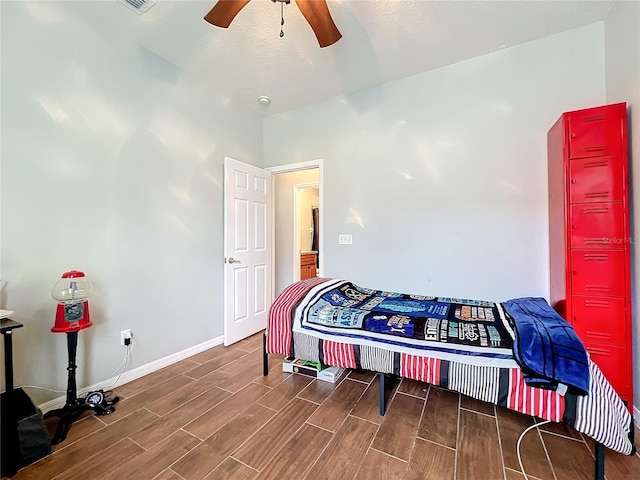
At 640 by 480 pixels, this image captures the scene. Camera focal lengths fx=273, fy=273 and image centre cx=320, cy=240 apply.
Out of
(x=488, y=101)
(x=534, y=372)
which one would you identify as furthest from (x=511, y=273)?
(x=488, y=101)

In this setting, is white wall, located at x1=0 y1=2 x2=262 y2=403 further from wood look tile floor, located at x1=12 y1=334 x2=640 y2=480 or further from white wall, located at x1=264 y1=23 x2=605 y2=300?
white wall, located at x1=264 y1=23 x2=605 y2=300

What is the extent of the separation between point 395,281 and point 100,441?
2570 mm

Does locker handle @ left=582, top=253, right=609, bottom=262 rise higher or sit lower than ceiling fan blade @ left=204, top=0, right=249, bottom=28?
lower

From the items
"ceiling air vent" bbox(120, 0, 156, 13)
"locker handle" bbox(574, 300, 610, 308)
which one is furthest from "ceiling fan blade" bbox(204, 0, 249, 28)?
"locker handle" bbox(574, 300, 610, 308)

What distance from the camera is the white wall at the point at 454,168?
7.63 ft

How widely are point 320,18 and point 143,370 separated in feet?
9.79

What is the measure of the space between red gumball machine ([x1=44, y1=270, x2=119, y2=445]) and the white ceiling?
1930 millimetres

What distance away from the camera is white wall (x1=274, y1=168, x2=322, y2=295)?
4664 mm

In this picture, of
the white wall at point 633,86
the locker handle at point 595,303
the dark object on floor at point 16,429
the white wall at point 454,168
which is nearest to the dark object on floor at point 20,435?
the dark object on floor at point 16,429

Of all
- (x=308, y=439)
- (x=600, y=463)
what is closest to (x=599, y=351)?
(x=600, y=463)

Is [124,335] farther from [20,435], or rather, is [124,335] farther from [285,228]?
[285,228]

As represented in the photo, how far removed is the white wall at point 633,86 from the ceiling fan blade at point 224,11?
2471 millimetres

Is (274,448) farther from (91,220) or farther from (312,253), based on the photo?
(312,253)

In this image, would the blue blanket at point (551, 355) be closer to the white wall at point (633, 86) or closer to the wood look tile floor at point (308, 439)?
the wood look tile floor at point (308, 439)
